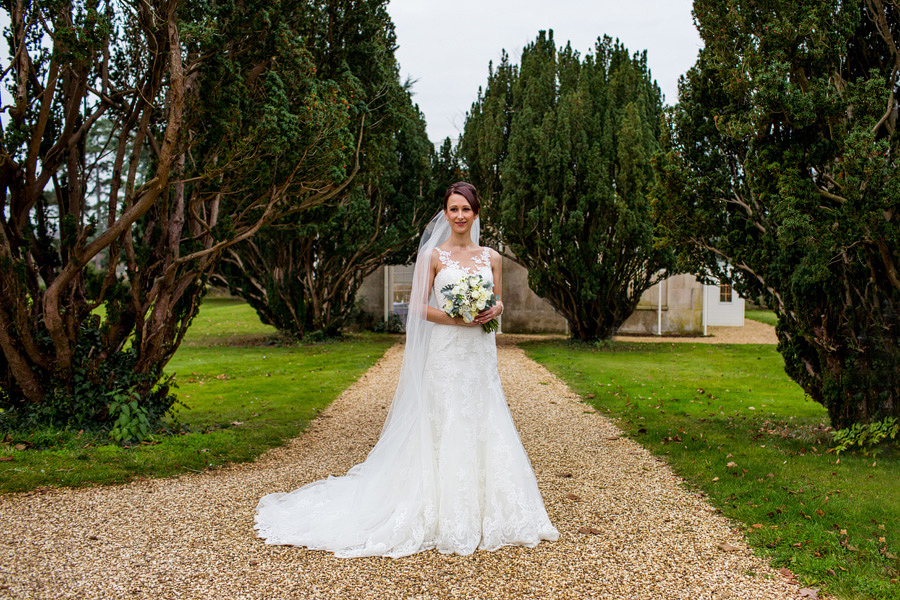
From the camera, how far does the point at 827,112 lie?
567cm

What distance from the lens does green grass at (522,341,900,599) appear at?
3.81 meters

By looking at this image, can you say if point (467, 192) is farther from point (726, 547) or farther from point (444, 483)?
point (726, 547)

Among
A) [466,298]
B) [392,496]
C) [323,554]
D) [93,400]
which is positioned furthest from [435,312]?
[93,400]

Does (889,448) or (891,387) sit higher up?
(891,387)

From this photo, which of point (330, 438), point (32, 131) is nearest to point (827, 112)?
point (330, 438)

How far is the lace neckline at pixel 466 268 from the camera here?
440 centimetres

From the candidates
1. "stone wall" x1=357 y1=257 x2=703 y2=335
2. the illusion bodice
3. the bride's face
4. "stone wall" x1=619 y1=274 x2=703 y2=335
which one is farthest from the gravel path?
"stone wall" x1=619 y1=274 x2=703 y2=335

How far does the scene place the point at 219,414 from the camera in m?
8.29

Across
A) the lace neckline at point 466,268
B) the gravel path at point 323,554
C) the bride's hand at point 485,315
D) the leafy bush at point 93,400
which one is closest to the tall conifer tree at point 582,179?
the gravel path at point 323,554

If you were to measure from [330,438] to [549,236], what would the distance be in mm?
9247

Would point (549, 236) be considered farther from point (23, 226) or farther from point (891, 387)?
point (23, 226)

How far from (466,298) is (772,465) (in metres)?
3.47

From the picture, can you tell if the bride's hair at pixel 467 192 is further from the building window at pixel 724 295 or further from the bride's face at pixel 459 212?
the building window at pixel 724 295

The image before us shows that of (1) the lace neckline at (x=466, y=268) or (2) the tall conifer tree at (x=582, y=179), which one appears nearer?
(1) the lace neckline at (x=466, y=268)
